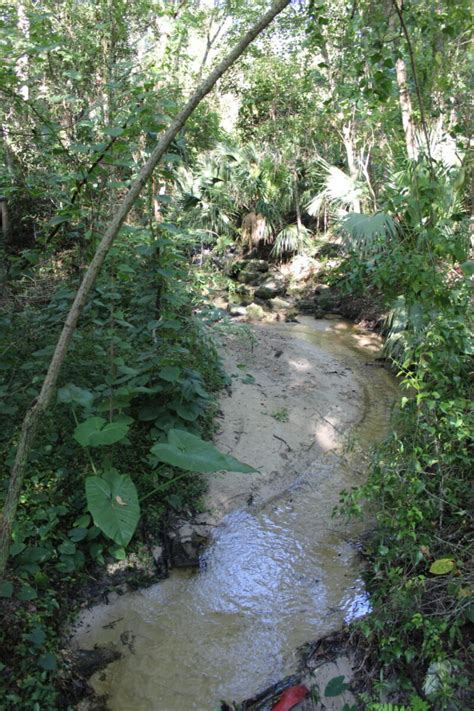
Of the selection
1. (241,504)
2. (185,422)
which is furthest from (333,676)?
(185,422)

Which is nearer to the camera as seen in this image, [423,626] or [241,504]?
[423,626]

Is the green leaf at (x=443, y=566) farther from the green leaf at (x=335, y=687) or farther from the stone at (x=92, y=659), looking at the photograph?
the stone at (x=92, y=659)

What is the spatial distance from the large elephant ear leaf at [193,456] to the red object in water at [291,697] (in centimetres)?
114

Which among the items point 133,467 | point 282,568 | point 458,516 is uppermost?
point 458,516

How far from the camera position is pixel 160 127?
3.24 m

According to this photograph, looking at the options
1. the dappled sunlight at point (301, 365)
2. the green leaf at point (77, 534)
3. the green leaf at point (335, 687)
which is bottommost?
the green leaf at point (335, 687)

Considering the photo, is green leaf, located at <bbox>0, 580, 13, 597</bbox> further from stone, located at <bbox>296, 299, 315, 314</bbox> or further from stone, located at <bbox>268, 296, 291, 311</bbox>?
stone, located at <bbox>296, 299, 315, 314</bbox>

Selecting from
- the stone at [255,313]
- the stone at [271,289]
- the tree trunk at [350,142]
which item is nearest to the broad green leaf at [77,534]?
the stone at [255,313]

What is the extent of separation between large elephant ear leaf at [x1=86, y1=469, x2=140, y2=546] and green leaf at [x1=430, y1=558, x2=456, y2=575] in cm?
159

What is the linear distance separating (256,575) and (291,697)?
40.2 inches

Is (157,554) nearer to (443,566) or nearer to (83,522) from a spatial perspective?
(83,522)

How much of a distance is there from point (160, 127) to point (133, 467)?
2303 millimetres

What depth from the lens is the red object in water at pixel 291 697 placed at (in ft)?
8.39

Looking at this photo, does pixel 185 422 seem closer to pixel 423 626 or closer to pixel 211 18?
pixel 423 626
